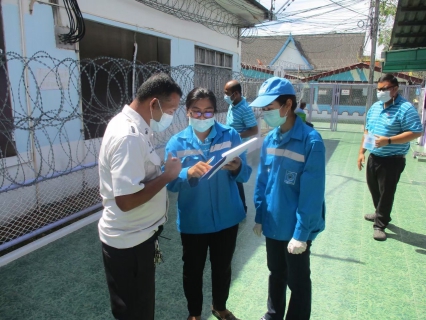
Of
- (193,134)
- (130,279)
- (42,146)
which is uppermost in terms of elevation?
(193,134)

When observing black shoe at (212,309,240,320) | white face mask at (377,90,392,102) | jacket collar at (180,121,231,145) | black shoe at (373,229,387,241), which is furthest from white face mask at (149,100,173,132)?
black shoe at (373,229,387,241)

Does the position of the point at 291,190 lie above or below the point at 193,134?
below

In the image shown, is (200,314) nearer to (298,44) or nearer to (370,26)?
(370,26)

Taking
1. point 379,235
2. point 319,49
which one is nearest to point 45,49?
point 379,235

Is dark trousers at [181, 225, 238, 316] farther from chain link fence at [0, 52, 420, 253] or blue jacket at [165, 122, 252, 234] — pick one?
chain link fence at [0, 52, 420, 253]

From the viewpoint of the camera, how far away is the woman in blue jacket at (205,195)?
210cm

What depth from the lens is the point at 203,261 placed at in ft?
7.32

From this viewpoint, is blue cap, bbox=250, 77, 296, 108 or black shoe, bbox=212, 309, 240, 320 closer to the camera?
blue cap, bbox=250, 77, 296, 108

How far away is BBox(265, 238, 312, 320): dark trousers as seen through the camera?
6.56 ft

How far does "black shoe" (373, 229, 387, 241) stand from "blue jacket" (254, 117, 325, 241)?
6.73 ft

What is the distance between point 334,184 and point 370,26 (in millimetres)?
11617

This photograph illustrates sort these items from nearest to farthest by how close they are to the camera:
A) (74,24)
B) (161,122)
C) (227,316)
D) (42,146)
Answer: (161,122)
(227,316)
(42,146)
(74,24)

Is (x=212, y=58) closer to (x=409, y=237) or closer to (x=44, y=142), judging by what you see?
(x=44, y=142)

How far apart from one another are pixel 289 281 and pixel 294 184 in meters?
0.61
